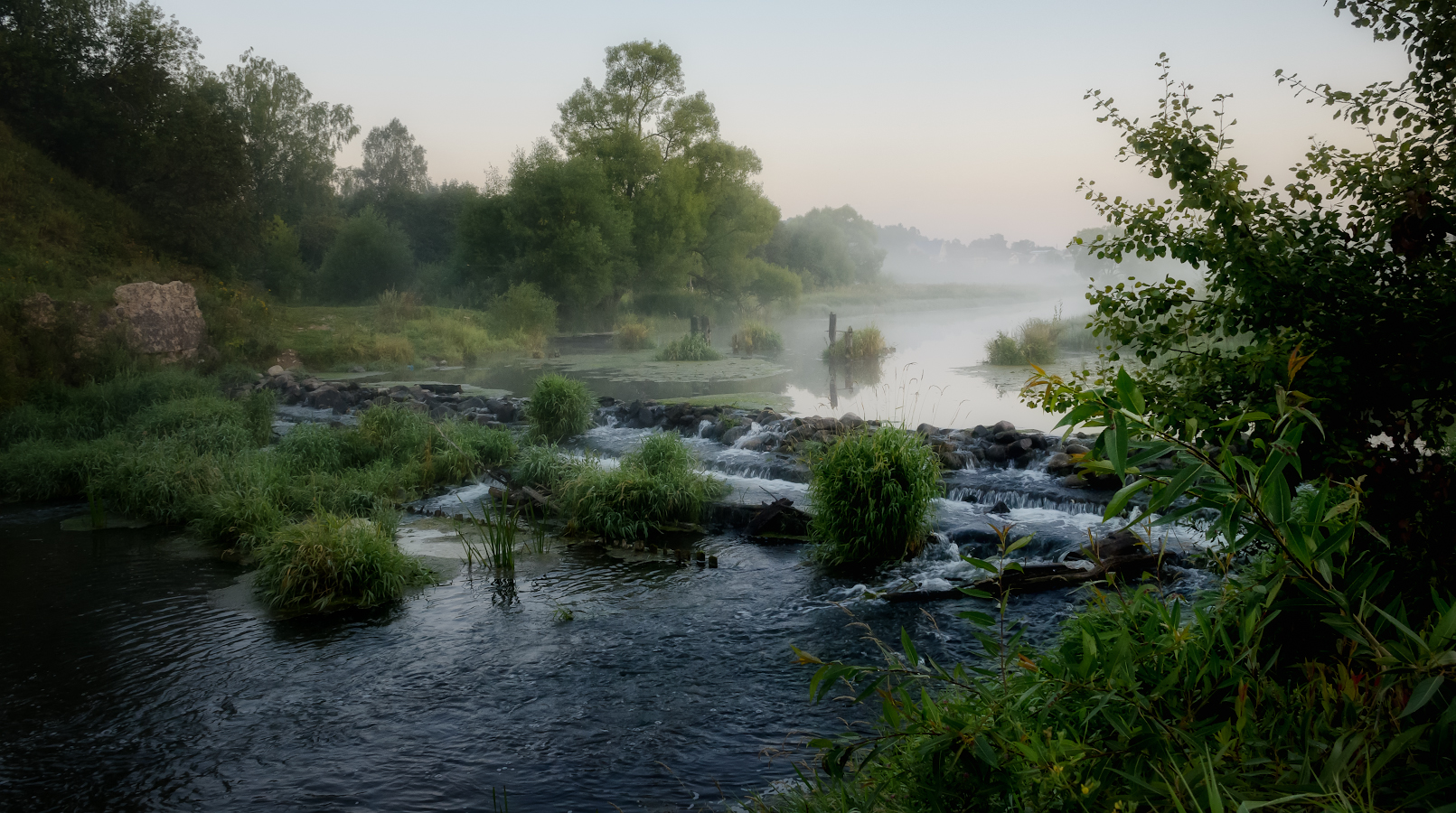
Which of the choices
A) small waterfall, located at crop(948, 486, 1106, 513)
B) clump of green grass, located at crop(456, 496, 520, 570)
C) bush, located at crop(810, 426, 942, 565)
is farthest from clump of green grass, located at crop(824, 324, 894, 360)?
clump of green grass, located at crop(456, 496, 520, 570)

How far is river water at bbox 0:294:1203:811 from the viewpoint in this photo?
13.1ft

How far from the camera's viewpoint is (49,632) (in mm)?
5883

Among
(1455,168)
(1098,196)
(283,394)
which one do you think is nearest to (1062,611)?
(1098,196)

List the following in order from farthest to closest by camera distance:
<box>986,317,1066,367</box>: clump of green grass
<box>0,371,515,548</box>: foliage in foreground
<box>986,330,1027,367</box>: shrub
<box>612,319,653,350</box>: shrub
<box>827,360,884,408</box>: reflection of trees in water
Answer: <box>612,319,653,350</box>: shrub < <box>986,330,1027,367</box>: shrub < <box>986,317,1066,367</box>: clump of green grass < <box>827,360,884,408</box>: reflection of trees in water < <box>0,371,515,548</box>: foliage in foreground

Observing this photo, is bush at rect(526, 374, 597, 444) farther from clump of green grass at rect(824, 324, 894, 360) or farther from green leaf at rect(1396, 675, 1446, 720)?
clump of green grass at rect(824, 324, 894, 360)

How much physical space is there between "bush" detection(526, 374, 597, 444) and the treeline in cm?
1725

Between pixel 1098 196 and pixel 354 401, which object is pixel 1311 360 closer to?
pixel 1098 196

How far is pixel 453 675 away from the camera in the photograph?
510 cm

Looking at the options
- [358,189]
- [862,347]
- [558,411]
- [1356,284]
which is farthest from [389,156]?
[1356,284]

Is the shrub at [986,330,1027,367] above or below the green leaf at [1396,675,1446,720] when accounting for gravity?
below

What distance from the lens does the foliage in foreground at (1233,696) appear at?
1234mm

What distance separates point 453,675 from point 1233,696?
4452 millimetres

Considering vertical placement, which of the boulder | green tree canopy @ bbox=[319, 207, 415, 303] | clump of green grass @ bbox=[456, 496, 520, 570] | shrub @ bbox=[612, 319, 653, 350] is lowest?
clump of green grass @ bbox=[456, 496, 520, 570]

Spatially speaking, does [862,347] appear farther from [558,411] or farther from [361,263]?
[361,263]
